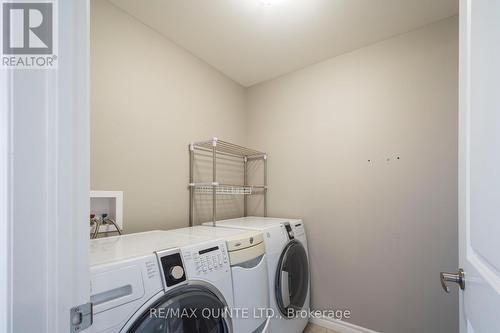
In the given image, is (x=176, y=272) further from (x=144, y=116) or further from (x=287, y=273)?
(x=144, y=116)

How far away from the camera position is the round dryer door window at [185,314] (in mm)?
851

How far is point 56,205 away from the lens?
485mm

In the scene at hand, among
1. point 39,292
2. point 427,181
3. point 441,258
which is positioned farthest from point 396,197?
point 39,292

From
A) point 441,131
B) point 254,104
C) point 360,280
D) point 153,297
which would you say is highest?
point 254,104

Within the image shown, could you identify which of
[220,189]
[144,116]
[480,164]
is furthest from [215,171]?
[480,164]

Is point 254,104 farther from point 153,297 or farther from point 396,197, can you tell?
point 153,297

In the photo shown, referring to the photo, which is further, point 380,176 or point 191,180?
point 191,180

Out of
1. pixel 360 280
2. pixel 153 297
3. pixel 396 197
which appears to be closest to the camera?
pixel 153 297

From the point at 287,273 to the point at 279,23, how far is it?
70.9 inches

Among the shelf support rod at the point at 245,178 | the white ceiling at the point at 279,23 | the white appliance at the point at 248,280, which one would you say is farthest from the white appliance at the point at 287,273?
the white ceiling at the point at 279,23

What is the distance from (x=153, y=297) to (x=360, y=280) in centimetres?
171

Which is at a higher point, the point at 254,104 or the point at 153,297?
the point at 254,104

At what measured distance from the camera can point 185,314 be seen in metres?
0.95

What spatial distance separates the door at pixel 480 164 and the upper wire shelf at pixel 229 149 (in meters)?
1.51
